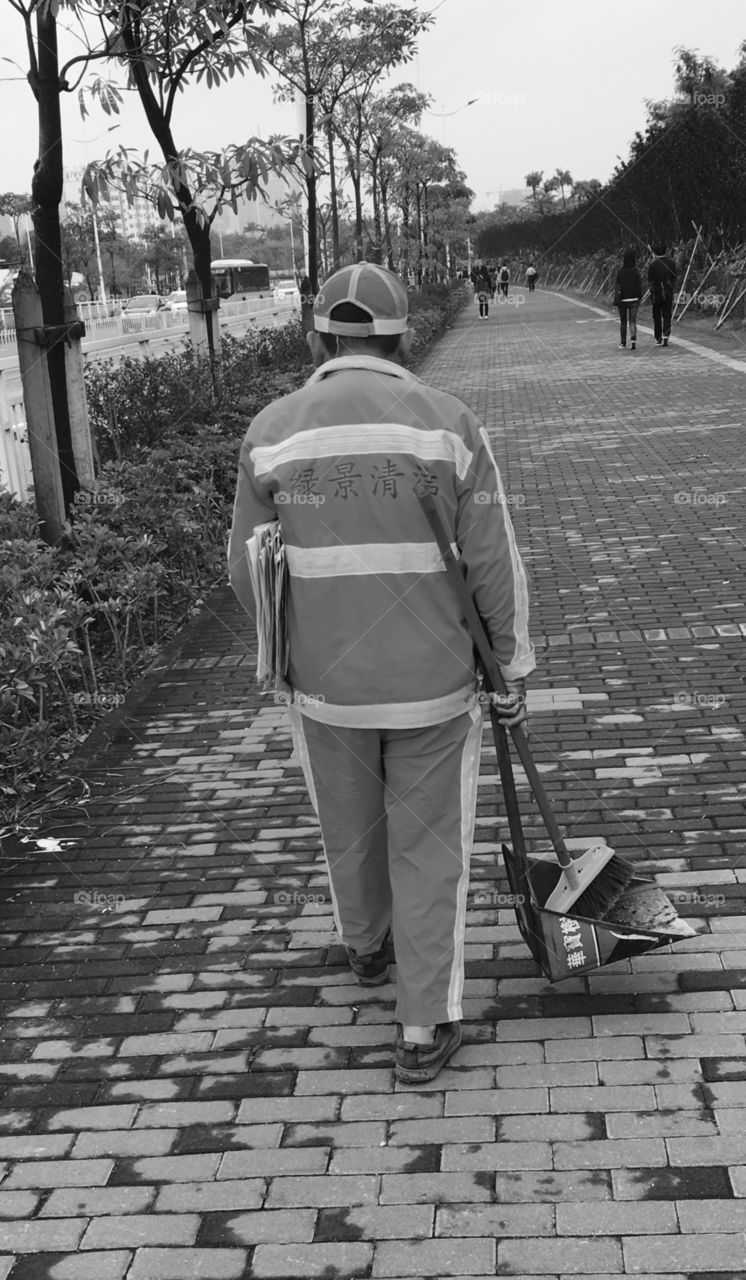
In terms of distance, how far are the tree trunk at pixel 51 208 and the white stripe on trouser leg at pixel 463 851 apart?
4896 millimetres

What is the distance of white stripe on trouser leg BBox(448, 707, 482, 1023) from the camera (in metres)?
3.18

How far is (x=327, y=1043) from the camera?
3.35 meters

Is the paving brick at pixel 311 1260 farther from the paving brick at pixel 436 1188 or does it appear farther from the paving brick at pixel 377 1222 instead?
the paving brick at pixel 436 1188

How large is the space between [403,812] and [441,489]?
771 millimetres

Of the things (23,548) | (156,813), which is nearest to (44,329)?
(23,548)

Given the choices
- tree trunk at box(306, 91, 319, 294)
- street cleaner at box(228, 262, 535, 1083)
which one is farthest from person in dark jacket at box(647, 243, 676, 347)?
street cleaner at box(228, 262, 535, 1083)

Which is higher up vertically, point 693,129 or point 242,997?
point 693,129

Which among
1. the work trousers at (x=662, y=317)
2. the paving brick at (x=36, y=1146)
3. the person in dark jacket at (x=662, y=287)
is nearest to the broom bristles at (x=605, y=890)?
the paving brick at (x=36, y=1146)

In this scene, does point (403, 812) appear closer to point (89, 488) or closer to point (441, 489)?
point (441, 489)

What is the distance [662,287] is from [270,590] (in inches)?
Result: 745

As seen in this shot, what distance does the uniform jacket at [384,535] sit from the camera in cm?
297

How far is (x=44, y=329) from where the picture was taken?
724cm

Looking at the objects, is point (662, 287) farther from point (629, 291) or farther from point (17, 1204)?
point (17, 1204)

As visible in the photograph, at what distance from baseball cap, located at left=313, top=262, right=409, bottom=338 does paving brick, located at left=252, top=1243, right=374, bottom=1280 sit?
6.46 feet
